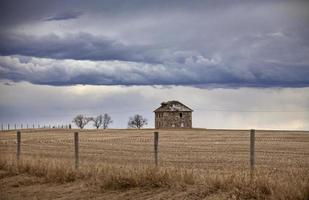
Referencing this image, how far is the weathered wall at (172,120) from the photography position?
97625 mm

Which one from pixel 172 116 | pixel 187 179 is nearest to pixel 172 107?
pixel 172 116

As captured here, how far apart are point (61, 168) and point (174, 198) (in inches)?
217

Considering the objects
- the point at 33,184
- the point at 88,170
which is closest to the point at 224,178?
the point at 88,170

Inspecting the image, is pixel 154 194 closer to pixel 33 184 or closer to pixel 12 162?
pixel 33 184

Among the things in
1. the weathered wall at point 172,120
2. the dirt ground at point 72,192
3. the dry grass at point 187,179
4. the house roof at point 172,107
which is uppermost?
the house roof at point 172,107

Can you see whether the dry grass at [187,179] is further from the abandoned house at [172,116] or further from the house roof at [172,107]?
the house roof at [172,107]

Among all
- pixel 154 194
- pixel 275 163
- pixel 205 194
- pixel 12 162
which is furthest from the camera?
pixel 275 163

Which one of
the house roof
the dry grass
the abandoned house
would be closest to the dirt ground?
the dry grass

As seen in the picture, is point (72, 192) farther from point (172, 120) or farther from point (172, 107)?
point (172, 107)

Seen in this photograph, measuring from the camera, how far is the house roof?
98312mm

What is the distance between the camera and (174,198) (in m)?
12.5

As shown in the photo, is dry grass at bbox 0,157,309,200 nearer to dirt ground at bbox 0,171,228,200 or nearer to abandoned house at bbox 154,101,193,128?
dirt ground at bbox 0,171,228,200

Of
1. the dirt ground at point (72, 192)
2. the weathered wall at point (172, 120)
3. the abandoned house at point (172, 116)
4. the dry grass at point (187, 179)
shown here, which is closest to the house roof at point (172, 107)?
the abandoned house at point (172, 116)

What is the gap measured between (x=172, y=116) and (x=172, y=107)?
65.1 inches
